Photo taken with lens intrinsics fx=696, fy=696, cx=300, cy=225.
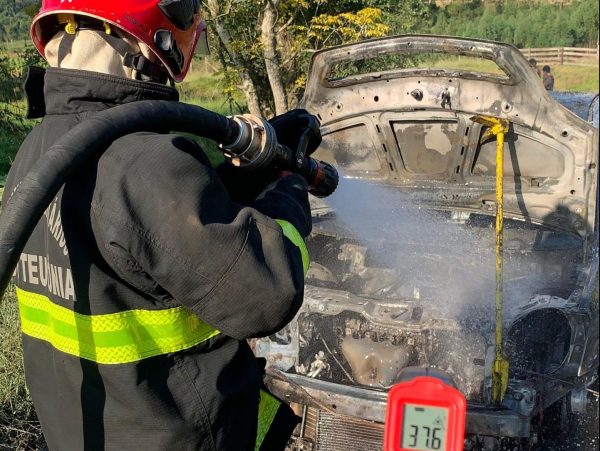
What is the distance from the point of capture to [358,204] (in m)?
4.91

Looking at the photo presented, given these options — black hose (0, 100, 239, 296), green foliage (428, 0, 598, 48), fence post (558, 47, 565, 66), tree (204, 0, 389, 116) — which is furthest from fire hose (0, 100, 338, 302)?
fence post (558, 47, 565, 66)

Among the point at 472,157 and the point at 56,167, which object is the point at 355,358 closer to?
the point at 472,157

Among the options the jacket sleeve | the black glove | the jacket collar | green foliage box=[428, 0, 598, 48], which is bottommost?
the jacket sleeve

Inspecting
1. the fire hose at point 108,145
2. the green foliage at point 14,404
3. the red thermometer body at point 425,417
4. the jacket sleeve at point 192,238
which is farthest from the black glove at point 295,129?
the green foliage at point 14,404

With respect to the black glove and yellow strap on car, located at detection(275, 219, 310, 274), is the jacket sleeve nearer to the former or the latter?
yellow strap on car, located at detection(275, 219, 310, 274)

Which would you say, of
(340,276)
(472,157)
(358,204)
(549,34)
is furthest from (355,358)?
(549,34)

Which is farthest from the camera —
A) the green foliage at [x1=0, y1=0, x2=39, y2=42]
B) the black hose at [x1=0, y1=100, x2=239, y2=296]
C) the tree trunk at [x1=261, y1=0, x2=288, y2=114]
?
the tree trunk at [x1=261, y1=0, x2=288, y2=114]

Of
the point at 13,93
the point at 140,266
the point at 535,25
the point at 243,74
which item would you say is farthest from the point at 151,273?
the point at 535,25

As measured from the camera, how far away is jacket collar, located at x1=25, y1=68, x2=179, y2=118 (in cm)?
158

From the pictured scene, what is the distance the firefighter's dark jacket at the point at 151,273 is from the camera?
56.1 inches

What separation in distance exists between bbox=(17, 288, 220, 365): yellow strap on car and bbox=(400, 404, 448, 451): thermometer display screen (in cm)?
49

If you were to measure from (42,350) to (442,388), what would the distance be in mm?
1004

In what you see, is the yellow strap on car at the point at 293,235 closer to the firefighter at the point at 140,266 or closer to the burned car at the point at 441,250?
the firefighter at the point at 140,266

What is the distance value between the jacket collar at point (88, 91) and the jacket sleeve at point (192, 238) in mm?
182
